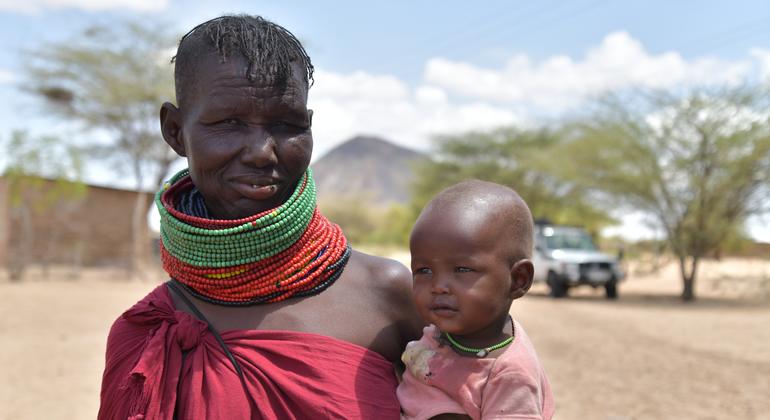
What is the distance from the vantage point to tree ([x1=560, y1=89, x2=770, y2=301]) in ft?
59.1

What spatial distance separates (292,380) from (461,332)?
0.40m

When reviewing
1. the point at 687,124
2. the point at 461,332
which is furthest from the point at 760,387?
the point at 687,124

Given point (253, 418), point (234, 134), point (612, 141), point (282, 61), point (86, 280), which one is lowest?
point (86, 280)

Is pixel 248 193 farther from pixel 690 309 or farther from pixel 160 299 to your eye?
pixel 690 309

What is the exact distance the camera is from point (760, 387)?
321 inches

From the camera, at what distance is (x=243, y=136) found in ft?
5.49

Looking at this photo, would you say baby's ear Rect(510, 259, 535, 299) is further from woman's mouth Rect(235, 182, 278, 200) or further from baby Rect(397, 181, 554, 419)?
woman's mouth Rect(235, 182, 278, 200)

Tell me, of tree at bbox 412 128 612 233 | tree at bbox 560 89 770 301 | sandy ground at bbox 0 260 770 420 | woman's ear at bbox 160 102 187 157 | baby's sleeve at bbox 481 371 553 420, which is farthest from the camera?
tree at bbox 412 128 612 233

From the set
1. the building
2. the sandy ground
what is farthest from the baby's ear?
the building

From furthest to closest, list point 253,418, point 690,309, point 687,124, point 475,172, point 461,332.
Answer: point 475,172
point 687,124
point 690,309
point 461,332
point 253,418

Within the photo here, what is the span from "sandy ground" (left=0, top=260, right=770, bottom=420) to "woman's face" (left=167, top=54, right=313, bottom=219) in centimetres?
553

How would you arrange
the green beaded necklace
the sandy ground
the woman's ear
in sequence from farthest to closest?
1. the sandy ground
2. the woman's ear
3. the green beaded necklace

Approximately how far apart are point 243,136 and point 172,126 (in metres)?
0.29

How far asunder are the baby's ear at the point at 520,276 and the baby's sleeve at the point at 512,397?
0.69ft
